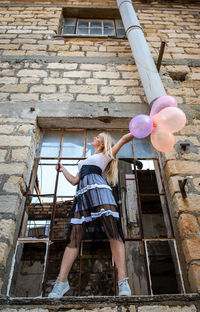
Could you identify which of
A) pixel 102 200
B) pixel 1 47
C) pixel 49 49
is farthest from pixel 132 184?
pixel 1 47

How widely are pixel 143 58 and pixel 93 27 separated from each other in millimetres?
2088

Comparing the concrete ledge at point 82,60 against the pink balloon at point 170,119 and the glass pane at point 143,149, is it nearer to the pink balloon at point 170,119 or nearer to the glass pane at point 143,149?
the glass pane at point 143,149

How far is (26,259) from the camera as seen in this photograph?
736cm

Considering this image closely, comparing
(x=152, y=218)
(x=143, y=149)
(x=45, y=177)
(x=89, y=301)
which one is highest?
(x=152, y=218)

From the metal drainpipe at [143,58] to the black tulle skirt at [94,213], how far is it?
1227 mm

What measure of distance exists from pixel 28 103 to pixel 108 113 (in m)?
1.07

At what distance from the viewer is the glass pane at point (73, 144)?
2809 millimetres

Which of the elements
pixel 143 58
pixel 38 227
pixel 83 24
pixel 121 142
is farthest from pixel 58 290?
pixel 38 227

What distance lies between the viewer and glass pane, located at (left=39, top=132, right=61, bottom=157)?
2820 mm

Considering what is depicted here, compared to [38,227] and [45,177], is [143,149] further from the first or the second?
[38,227]

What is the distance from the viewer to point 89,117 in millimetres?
2865

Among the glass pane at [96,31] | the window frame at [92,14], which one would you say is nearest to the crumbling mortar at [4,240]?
the glass pane at [96,31]

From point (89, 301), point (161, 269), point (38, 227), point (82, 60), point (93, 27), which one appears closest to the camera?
point (89, 301)

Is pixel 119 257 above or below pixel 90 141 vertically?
below
